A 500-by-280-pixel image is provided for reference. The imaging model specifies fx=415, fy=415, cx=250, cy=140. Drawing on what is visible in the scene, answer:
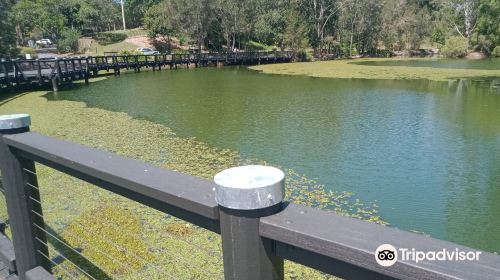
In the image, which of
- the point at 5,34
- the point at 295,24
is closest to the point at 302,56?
the point at 295,24

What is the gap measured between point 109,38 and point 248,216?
5284cm

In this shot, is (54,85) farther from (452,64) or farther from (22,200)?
(452,64)

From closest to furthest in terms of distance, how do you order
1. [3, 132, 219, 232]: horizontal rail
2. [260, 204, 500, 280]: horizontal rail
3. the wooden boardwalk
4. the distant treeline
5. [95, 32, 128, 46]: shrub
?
[260, 204, 500, 280]: horizontal rail < [3, 132, 219, 232]: horizontal rail < the wooden boardwalk < the distant treeline < [95, 32, 128, 46]: shrub

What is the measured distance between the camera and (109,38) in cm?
4947

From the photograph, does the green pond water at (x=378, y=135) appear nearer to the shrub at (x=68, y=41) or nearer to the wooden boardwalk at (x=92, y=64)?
the wooden boardwalk at (x=92, y=64)

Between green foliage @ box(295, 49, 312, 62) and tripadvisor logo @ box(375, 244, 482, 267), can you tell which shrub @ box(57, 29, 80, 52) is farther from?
tripadvisor logo @ box(375, 244, 482, 267)

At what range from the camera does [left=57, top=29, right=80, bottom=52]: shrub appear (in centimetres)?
4238

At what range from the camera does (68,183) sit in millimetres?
6062

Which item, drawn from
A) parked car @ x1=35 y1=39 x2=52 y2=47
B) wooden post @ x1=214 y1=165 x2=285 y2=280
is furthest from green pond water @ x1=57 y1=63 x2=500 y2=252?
parked car @ x1=35 y1=39 x2=52 y2=47

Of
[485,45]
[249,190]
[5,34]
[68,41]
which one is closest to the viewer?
[249,190]

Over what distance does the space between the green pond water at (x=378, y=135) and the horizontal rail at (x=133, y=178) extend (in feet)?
14.8

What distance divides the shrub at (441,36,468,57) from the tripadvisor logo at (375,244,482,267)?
4933 centimetres

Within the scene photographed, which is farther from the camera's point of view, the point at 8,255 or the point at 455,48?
the point at 455,48

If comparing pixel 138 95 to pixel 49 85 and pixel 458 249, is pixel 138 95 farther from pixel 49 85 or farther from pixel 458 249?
pixel 458 249
